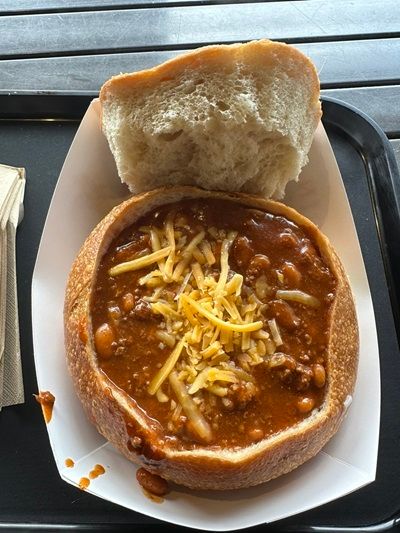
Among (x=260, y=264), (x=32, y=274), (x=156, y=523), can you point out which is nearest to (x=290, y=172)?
(x=260, y=264)

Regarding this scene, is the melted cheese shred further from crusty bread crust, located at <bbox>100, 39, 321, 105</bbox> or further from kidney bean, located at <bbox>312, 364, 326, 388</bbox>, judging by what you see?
crusty bread crust, located at <bbox>100, 39, 321, 105</bbox>

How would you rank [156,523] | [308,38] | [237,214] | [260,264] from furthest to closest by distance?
[308,38] → [237,214] → [260,264] → [156,523]

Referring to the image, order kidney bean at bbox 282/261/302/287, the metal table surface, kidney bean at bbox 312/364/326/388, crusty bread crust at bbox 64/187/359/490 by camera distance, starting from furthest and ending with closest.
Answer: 1. the metal table surface
2. kidney bean at bbox 282/261/302/287
3. kidney bean at bbox 312/364/326/388
4. crusty bread crust at bbox 64/187/359/490

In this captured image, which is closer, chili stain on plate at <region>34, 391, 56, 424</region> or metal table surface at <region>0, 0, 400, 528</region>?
chili stain on plate at <region>34, 391, 56, 424</region>

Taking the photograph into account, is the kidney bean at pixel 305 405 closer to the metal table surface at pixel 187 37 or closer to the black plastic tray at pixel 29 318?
the black plastic tray at pixel 29 318

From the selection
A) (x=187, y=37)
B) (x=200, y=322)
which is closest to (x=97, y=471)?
(x=200, y=322)

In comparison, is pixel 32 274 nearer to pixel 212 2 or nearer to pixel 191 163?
pixel 191 163

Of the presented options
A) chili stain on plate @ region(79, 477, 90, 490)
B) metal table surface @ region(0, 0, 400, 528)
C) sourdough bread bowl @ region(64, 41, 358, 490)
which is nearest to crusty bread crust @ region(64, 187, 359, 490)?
sourdough bread bowl @ region(64, 41, 358, 490)
